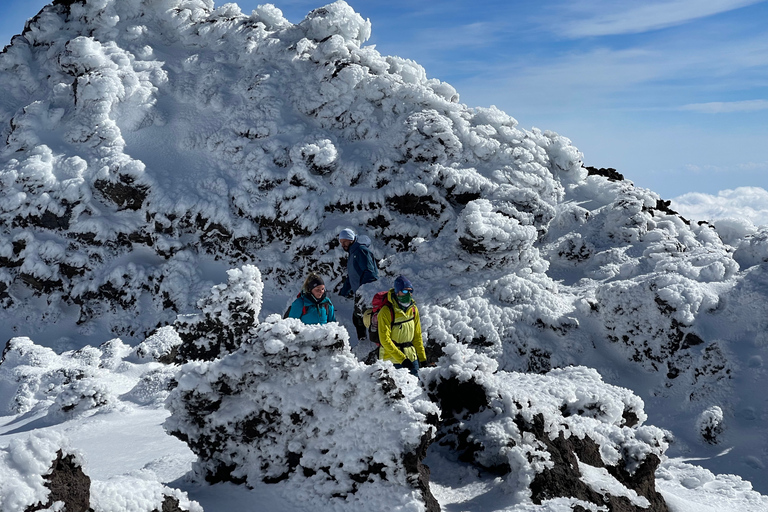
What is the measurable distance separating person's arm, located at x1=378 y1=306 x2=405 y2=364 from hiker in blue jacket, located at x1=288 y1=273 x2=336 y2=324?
73 cm

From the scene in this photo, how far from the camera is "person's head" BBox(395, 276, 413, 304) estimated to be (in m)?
7.57

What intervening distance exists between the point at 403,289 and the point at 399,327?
0.55 meters

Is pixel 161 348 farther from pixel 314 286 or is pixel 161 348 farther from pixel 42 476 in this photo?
pixel 42 476

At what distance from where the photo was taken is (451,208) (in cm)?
1481

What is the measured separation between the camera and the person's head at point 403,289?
24.8 feet

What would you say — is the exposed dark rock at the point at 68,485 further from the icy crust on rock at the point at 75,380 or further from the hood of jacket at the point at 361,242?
the hood of jacket at the point at 361,242

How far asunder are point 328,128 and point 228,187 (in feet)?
9.97

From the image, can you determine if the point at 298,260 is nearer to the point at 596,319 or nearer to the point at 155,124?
the point at 155,124

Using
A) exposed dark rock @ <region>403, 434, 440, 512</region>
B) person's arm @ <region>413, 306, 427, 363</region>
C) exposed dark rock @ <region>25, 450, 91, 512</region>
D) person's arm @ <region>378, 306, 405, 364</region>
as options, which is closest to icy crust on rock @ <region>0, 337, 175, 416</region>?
person's arm @ <region>378, 306, 405, 364</region>

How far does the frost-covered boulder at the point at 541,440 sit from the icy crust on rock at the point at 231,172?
7.69 metres

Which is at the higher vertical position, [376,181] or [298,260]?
[376,181]

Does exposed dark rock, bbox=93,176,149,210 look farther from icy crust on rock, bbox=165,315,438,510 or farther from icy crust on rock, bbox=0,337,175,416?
icy crust on rock, bbox=165,315,438,510

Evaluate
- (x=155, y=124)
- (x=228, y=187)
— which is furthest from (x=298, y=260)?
(x=155, y=124)

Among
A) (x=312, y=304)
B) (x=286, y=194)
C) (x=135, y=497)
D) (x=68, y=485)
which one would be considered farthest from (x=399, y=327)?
(x=286, y=194)
